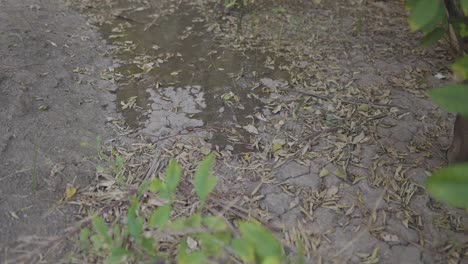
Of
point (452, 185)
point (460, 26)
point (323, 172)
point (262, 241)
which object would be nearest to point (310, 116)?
point (323, 172)

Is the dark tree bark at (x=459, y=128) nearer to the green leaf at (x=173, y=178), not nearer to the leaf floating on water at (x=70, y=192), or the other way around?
the green leaf at (x=173, y=178)

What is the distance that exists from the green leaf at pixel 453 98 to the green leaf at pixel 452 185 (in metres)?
0.14

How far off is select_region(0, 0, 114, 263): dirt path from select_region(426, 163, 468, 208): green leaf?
1270 mm

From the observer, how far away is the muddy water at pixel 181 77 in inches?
80.7

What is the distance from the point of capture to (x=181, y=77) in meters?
2.41

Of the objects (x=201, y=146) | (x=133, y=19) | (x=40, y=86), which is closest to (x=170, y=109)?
(x=201, y=146)

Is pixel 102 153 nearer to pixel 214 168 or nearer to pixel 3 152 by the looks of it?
pixel 3 152

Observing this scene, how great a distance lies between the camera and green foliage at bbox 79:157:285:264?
3.27 ft

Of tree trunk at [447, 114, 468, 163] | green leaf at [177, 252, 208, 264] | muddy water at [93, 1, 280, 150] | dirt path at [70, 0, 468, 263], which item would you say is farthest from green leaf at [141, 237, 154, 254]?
tree trunk at [447, 114, 468, 163]

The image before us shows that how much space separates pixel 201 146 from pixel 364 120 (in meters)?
0.89

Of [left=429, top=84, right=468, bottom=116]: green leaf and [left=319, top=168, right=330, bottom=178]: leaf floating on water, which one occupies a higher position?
[left=429, top=84, right=468, bottom=116]: green leaf

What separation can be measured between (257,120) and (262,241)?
115 cm

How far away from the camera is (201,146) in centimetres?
189

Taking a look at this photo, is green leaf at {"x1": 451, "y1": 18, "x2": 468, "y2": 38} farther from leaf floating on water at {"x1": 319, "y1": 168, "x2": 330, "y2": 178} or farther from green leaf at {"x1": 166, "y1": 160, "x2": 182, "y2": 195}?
green leaf at {"x1": 166, "y1": 160, "x2": 182, "y2": 195}
